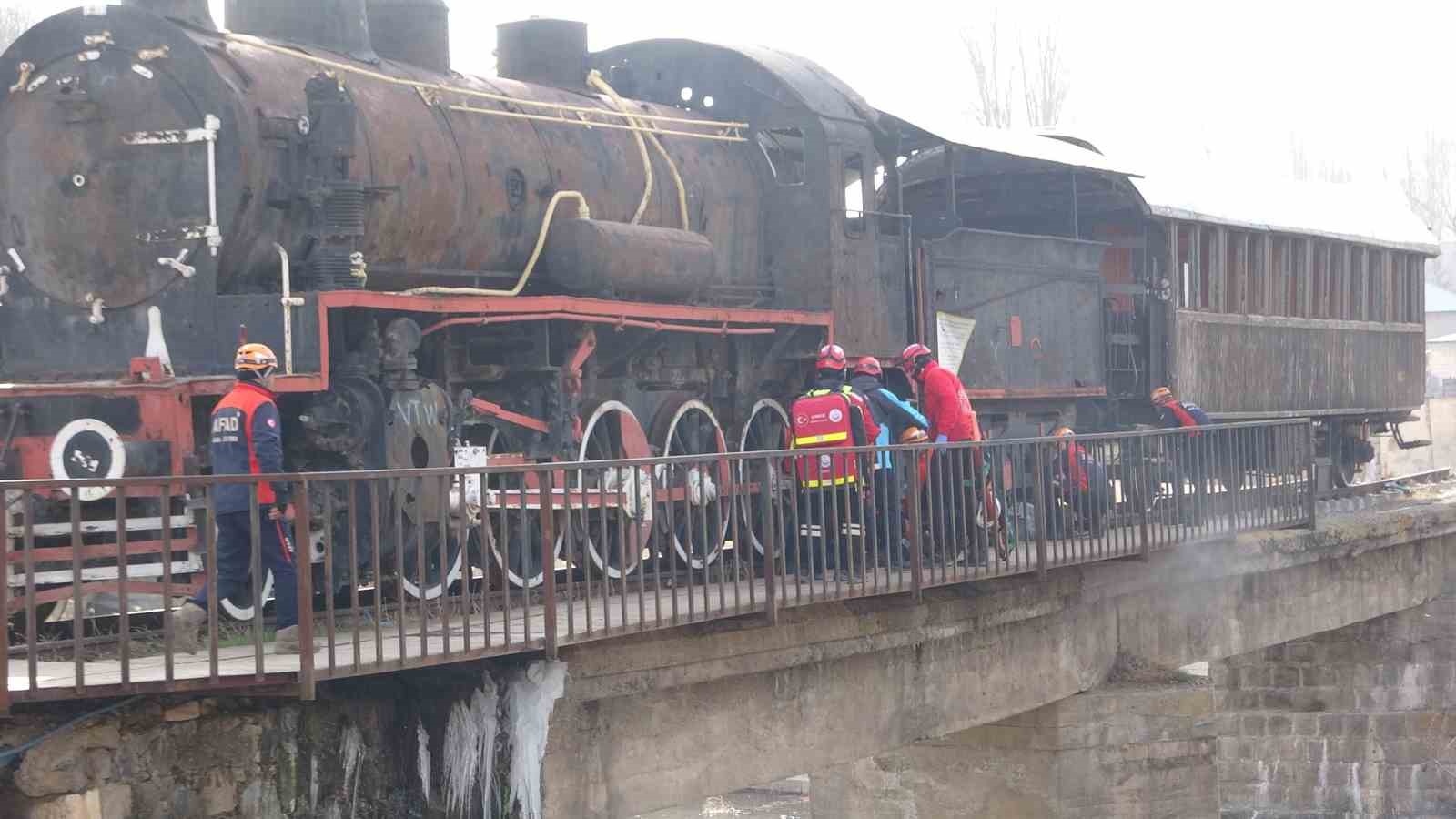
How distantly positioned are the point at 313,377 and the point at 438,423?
854mm

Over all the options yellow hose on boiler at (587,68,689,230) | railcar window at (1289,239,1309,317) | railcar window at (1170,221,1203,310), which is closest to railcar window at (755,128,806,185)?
yellow hose on boiler at (587,68,689,230)

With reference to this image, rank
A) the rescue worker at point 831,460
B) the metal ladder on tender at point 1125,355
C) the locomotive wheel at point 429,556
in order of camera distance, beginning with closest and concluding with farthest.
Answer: the locomotive wheel at point 429,556, the rescue worker at point 831,460, the metal ladder on tender at point 1125,355

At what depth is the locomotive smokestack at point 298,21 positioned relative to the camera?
10.6 m

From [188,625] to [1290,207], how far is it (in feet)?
54.7

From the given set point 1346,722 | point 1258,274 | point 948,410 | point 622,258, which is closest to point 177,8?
point 622,258

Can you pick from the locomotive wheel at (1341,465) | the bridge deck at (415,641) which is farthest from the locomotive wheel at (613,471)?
the locomotive wheel at (1341,465)

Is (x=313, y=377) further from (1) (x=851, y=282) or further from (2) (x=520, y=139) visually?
(1) (x=851, y=282)

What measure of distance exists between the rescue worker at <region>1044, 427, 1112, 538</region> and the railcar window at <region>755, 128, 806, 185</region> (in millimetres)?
2984

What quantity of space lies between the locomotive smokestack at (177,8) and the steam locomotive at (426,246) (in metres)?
0.02

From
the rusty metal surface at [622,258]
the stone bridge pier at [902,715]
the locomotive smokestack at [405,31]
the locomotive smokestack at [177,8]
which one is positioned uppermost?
the locomotive smokestack at [405,31]

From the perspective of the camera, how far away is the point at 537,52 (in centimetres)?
1274

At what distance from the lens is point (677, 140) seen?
512 inches

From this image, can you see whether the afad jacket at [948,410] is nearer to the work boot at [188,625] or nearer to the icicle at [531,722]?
the icicle at [531,722]

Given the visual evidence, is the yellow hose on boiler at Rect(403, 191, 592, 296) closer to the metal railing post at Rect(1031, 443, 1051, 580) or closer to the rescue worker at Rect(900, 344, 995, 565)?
Answer: the rescue worker at Rect(900, 344, 995, 565)
